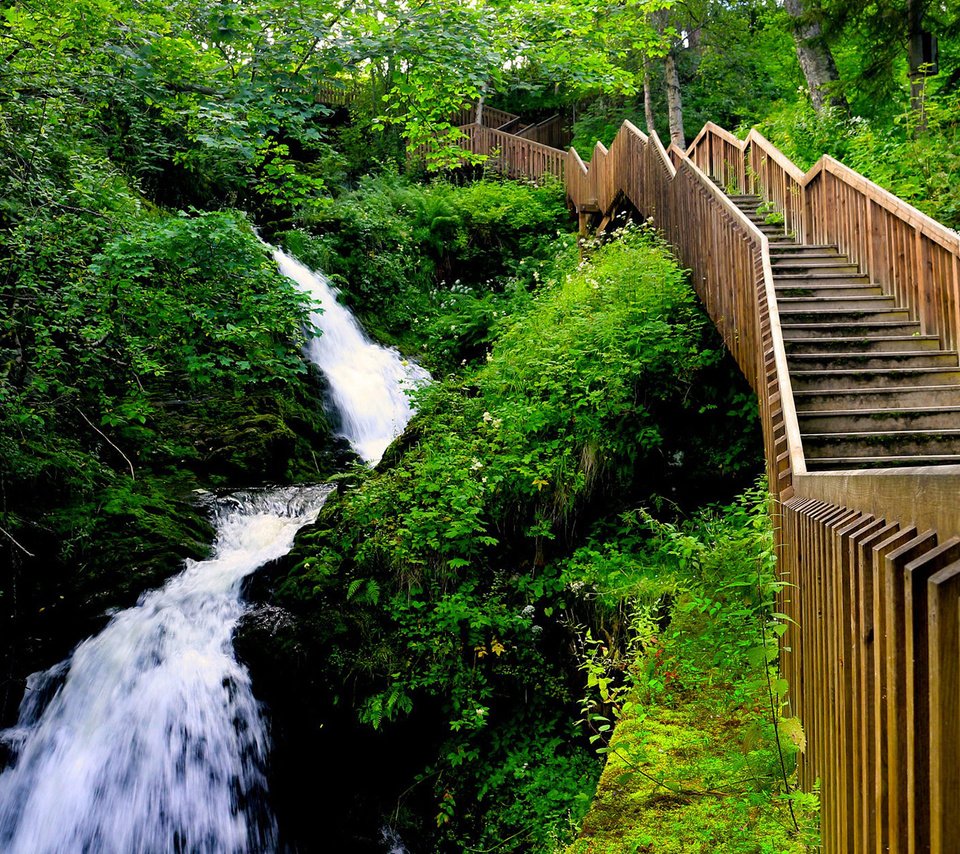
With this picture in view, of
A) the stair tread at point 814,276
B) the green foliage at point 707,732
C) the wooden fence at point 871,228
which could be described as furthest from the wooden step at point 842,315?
the green foliage at point 707,732

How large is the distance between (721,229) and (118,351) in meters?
6.90

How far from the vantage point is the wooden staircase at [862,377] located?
6.41m

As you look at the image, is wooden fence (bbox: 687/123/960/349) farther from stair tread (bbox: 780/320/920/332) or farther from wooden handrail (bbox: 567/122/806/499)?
wooden handrail (bbox: 567/122/806/499)

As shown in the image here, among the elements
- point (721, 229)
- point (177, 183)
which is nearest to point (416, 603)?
point (721, 229)

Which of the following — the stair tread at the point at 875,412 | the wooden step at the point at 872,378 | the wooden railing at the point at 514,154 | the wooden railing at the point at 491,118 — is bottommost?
the stair tread at the point at 875,412

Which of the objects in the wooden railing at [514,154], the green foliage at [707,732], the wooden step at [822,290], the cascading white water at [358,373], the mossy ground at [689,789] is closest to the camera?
the mossy ground at [689,789]

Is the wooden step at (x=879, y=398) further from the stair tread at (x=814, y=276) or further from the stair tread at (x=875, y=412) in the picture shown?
the stair tread at (x=814, y=276)

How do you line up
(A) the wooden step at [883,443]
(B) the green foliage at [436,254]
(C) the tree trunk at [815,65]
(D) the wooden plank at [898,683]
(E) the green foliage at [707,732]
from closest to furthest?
1. (D) the wooden plank at [898,683]
2. (E) the green foliage at [707,732]
3. (A) the wooden step at [883,443]
4. (C) the tree trunk at [815,65]
5. (B) the green foliage at [436,254]

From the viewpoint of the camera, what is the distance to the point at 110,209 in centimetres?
932

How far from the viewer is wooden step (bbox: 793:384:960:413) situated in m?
6.93

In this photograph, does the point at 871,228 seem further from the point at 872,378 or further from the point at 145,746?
the point at 145,746

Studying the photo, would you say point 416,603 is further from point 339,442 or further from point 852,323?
point 339,442

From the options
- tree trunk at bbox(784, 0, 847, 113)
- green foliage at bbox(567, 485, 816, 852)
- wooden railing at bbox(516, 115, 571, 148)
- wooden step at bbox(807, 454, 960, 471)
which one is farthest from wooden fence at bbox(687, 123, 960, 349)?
wooden railing at bbox(516, 115, 571, 148)

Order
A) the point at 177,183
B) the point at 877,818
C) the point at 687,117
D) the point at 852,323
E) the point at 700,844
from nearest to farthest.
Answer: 1. the point at 877,818
2. the point at 700,844
3. the point at 852,323
4. the point at 177,183
5. the point at 687,117
